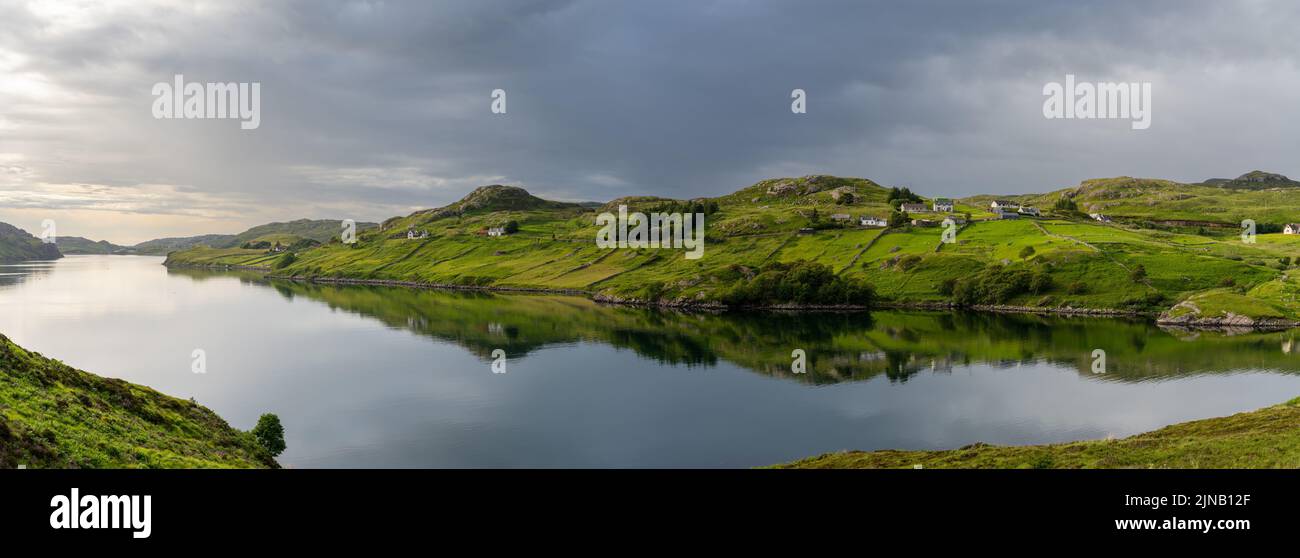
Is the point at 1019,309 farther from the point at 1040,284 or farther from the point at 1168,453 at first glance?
the point at 1168,453

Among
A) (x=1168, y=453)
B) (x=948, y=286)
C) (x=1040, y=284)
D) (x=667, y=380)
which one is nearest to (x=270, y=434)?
(x=667, y=380)

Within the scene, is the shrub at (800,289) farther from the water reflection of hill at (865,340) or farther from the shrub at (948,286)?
the shrub at (948,286)

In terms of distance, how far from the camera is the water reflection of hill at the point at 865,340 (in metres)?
100

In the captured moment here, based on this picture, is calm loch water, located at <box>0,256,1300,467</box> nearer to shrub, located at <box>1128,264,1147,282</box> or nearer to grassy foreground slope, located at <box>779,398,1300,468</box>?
grassy foreground slope, located at <box>779,398,1300,468</box>

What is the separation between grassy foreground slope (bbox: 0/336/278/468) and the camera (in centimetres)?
2686

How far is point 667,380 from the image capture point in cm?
9581

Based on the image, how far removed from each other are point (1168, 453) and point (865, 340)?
94359 millimetres

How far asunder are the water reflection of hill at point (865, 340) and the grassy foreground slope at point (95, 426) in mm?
71663

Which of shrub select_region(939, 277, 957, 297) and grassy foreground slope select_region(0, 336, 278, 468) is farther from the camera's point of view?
shrub select_region(939, 277, 957, 297)

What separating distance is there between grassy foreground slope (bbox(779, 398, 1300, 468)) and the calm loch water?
12546 millimetres

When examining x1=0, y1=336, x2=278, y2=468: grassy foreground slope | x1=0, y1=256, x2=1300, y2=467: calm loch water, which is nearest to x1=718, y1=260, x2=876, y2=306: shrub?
x1=0, y1=256, x2=1300, y2=467: calm loch water

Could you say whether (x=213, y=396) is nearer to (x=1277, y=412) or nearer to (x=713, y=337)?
(x=713, y=337)

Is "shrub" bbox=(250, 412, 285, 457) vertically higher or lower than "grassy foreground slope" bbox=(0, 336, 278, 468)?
lower
